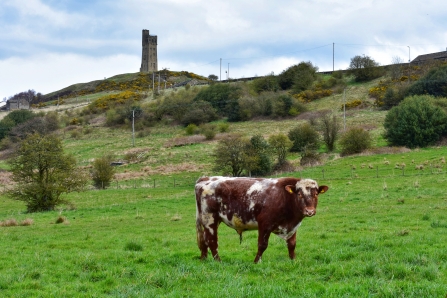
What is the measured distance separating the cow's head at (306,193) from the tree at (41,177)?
26.7 meters

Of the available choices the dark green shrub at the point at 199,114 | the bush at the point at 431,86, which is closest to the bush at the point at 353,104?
the bush at the point at 431,86

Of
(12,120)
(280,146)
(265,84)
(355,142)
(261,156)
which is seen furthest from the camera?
(265,84)

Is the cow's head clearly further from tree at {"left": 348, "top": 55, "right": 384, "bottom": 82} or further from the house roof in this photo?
the house roof

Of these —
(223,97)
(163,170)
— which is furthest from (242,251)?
(223,97)

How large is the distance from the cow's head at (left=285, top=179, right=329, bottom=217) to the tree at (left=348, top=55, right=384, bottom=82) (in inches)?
4089

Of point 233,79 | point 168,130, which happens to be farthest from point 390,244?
point 233,79

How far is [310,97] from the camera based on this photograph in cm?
10069

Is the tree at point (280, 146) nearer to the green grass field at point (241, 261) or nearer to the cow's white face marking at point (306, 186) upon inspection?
the green grass field at point (241, 261)

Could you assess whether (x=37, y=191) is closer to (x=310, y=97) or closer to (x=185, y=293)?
(x=185, y=293)

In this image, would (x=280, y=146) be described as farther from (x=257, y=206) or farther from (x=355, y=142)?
(x=257, y=206)

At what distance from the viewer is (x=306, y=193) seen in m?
10.5

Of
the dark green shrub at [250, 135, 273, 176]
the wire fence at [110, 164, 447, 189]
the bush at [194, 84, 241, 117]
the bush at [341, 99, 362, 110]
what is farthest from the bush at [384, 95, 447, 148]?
the bush at [194, 84, 241, 117]

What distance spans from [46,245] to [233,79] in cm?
12741

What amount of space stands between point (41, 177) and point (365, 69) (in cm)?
9012
